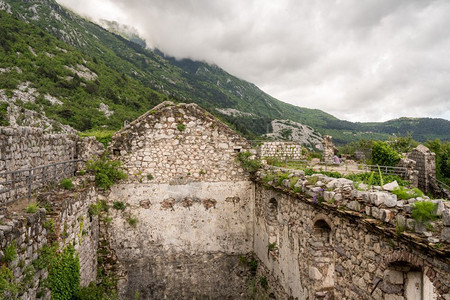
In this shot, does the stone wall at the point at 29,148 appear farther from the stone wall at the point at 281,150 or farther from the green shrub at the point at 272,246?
the stone wall at the point at 281,150

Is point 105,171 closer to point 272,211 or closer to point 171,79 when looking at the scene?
point 272,211

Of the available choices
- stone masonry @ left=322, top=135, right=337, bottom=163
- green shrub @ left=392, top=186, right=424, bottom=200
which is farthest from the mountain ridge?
green shrub @ left=392, top=186, right=424, bottom=200

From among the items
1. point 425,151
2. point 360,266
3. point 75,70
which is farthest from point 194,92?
point 360,266

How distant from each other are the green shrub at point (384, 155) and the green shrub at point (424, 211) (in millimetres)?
11939

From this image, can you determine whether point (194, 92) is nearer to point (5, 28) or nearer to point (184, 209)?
point (5, 28)

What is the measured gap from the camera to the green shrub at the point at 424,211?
371 cm

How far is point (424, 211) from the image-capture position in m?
3.75

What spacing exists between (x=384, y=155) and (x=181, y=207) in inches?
448

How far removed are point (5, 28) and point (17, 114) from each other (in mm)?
35850

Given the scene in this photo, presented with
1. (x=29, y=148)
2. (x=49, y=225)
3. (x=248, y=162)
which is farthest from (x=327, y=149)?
(x=29, y=148)

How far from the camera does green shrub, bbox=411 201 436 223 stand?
3.71 metres

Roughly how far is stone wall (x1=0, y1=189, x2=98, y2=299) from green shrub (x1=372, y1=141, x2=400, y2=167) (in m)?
14.5

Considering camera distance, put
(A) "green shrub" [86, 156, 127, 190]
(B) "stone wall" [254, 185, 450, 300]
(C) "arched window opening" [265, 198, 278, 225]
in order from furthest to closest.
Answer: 1. (A) "green shrub" [86, 156, 127, 190]
2. (C) "arched window opening" [265, 198, 278, 225]
3. (B) "stone wall" [254, 185, 450, 300]

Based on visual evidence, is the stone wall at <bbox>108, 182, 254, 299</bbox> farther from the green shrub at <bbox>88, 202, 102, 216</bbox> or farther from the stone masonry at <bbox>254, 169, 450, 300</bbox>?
the stone masonry at <bbox>254, 169, 450, 300</bbox>
